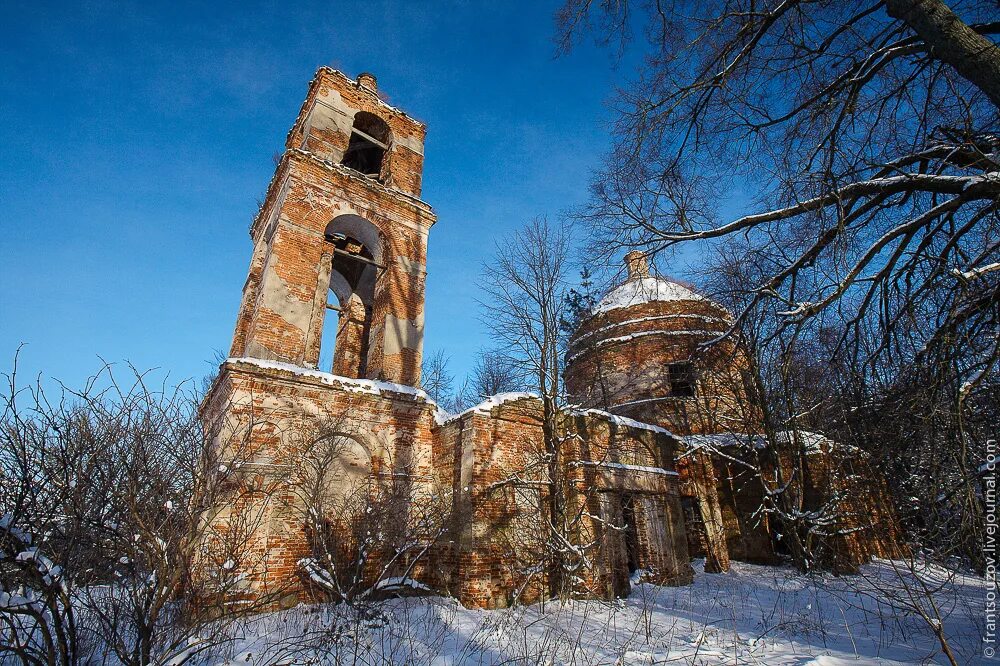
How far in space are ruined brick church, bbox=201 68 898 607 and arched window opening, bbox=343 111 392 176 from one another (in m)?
0.06

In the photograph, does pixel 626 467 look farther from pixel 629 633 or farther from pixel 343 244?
pixel 343 244

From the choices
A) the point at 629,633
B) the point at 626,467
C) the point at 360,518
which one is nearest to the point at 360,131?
the point at 360,518

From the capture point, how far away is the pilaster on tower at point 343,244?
940 cm

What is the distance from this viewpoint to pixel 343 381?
356 inches

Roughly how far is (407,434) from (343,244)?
531 centimetres

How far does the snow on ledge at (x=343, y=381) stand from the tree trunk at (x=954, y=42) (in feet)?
28.4

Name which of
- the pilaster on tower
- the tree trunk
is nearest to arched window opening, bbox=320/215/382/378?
the pilaster on tower

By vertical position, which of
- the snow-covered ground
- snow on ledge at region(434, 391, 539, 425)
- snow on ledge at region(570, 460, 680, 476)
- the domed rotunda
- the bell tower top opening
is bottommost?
the snow-covered ground

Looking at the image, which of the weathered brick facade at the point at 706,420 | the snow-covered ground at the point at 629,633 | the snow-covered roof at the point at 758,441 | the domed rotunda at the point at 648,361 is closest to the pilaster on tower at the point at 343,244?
the snow-covered ground at the point at 629,633

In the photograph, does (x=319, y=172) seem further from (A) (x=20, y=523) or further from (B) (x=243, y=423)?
(A) (x=20, y=523)

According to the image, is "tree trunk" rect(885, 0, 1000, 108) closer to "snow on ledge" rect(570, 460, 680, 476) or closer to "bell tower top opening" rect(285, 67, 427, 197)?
"snow on ledge" rect(570, 460, 680, 476)

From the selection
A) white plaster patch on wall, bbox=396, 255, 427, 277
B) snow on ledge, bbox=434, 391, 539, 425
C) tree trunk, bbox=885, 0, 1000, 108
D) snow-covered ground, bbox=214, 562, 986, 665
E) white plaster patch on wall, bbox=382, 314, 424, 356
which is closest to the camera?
tree trunk, bbox=885, 0, 1000, 108

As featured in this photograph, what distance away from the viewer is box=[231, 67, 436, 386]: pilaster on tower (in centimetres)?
940

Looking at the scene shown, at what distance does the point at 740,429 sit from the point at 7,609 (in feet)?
49.8
